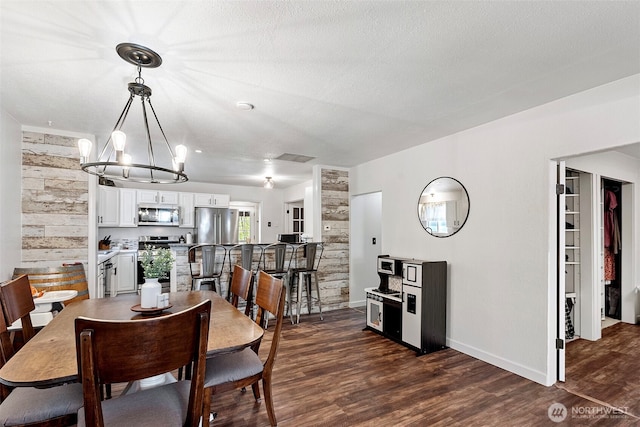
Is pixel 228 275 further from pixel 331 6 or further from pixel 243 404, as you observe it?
pixel 331 6

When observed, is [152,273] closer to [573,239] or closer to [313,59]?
[313,59]

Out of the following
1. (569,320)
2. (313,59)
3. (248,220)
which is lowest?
(569,320)

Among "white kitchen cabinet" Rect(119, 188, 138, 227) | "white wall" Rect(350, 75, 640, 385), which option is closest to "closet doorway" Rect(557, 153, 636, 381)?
"white wall" Rect(350, 75, 640, 385)

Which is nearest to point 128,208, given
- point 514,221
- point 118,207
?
point 118,207

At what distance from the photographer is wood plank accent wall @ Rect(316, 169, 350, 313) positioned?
504 centimetres

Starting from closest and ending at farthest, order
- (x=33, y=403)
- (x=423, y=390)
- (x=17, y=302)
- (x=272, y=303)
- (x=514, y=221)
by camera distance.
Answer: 1. (x=33, y=403)
2. (x=17, y=302)
3. (x=272, y=303)
4. (x=423, y=390)
5. (x=514, y=221)

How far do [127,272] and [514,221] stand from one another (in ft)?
20.6

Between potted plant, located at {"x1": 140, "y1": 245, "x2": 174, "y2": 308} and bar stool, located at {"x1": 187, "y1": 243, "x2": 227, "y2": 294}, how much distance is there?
1774 mm

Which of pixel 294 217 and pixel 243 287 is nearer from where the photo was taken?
pixel 243 287

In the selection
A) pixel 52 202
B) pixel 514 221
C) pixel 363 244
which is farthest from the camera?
pixel 363 244

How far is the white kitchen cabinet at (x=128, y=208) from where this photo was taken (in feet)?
20.5

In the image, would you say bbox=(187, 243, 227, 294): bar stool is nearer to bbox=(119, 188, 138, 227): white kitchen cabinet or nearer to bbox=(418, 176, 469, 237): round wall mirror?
bbox=(418, 176, 469, 237): round wall mirror

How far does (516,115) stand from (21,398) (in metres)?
3.91

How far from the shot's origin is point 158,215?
6.44 m
